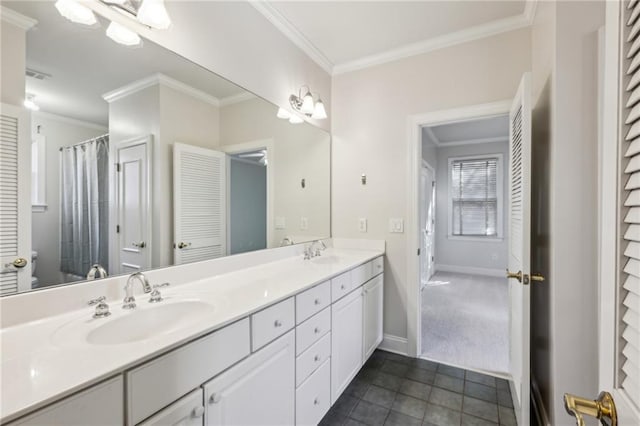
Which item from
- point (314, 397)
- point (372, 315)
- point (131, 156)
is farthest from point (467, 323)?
point (131, 156)

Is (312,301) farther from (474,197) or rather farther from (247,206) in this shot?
(474,197)

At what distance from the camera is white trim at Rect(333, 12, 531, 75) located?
2080 millimetres

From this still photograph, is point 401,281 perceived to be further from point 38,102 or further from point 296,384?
point 38,102

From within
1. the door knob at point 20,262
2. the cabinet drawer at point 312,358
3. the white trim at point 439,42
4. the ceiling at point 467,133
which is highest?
the white trim at point 439,42

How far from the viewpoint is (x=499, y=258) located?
5.18 m

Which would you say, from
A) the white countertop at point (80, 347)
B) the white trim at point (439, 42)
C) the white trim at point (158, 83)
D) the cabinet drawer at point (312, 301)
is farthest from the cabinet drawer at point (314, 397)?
the white trim at point (439, 42)

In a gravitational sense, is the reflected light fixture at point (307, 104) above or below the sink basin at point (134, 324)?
above

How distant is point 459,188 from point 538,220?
409cm

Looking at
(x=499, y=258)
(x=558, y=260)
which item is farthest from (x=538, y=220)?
(x=499, y=258)

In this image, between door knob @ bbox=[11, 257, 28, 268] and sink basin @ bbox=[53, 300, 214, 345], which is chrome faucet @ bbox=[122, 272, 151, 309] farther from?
door knob @ bbox=[11, 257, 28, 268]

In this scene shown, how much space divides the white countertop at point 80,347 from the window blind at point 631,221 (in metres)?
0.99

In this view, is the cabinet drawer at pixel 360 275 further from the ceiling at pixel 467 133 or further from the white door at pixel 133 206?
the ceiling at pixel 467 133

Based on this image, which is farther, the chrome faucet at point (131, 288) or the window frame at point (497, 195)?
the window frame at point (497, 195)

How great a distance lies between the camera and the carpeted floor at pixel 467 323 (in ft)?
7.91
